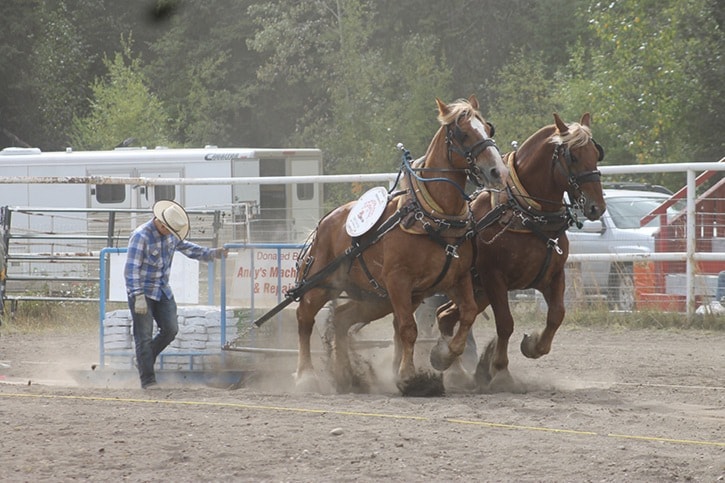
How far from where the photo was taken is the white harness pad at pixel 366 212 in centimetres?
924

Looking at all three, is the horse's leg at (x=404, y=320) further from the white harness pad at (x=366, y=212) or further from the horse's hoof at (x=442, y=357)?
the white harness pad at (x=366, y=212)

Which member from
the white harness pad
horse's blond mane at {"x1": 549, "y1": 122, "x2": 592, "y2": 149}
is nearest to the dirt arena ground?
the white harness pad

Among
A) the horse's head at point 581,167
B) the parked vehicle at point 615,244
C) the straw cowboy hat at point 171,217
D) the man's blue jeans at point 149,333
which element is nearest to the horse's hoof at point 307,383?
the man's blue jeans at point 149,333

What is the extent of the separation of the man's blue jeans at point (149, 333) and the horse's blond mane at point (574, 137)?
3529mm

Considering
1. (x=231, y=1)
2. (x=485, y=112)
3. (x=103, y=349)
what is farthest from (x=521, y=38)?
(x=103, y=349)

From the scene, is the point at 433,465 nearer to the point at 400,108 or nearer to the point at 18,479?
the point at 18,479

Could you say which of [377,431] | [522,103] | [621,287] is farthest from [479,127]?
[522,103]

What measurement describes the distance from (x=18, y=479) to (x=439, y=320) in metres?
4.52

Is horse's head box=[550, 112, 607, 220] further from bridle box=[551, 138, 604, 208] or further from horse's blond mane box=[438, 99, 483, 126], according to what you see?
horse's blond mane box=[438, 99, 483, 126]

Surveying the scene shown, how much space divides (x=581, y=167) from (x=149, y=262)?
12.0 ft

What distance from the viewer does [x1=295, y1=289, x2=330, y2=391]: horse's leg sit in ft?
32.8

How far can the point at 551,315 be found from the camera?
9.31 meters

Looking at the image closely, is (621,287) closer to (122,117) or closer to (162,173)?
(162,173)

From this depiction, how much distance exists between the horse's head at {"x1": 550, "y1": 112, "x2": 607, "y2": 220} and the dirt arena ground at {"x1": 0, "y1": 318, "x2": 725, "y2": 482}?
143 centimetres
